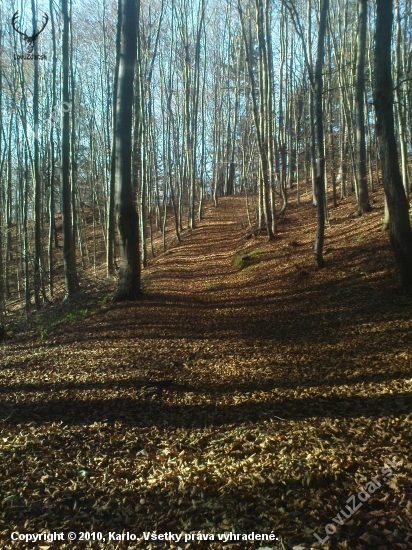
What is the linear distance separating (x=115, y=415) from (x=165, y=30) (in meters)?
21.1

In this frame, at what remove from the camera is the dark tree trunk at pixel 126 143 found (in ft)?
31.7

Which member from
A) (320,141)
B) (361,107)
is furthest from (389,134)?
(361,107)

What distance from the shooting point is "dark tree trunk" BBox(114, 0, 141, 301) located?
31.7 feet

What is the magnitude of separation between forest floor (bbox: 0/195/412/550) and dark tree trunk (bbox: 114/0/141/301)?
4.22 ft

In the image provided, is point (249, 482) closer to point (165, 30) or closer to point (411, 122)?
point (411, 122)

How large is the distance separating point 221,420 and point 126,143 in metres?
7.20

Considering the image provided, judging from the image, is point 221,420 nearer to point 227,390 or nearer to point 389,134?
point 227,390

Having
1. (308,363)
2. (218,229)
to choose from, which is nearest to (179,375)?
(308,363)

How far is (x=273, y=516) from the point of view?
9.81 feet

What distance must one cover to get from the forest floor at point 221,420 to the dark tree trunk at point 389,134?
3.96ft

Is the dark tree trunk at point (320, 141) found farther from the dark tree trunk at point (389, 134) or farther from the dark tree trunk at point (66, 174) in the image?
the dark tree trunk at point (66, 174)

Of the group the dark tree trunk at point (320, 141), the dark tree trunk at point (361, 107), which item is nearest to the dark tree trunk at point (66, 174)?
the dark tree trunk at point (320, 141)

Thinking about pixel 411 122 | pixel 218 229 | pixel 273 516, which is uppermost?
pixel 411 122

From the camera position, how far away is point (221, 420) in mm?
4660
